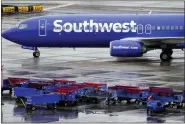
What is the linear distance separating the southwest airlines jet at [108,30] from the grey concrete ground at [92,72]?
134 cm

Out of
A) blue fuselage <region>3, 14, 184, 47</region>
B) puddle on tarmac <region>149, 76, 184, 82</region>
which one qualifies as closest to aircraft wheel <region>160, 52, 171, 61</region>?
blue fuselage <region>3, 14, 184, 47</region>

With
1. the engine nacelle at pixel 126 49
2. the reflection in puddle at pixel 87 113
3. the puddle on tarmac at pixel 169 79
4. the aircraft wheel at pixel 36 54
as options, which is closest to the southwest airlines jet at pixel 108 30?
the engine nacelle at pixel 126 49

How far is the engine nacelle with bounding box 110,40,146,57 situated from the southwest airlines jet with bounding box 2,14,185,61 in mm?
835

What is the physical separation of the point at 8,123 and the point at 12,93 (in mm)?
8463

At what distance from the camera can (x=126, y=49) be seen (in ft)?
197

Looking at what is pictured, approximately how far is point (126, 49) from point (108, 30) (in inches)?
109

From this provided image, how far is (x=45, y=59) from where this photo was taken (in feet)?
208

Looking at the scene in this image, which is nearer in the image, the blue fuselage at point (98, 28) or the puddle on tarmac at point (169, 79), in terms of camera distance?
the puddle on tarmac at point (169, 79)

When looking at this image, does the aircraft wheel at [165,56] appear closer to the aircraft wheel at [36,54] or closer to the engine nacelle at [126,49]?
the engine nacelle at [126,49]

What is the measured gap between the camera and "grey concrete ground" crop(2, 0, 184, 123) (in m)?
38.6

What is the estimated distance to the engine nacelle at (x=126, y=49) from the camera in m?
59.9

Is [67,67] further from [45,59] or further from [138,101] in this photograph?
[138,101]

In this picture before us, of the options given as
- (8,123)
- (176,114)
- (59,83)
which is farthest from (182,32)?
(8,123)

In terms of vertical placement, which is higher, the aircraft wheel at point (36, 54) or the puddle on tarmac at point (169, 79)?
the aircraft wheel at point (36, 54)
